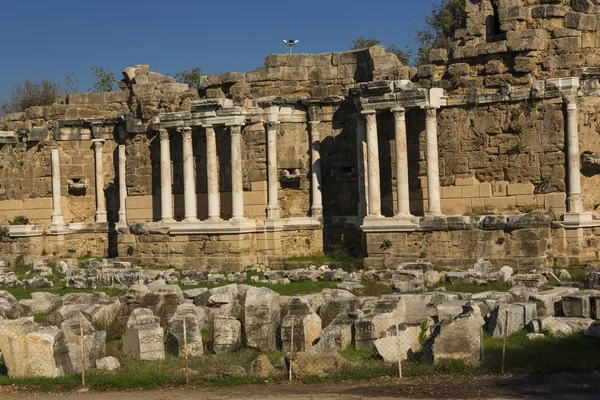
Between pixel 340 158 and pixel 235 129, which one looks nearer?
pixel 235 129

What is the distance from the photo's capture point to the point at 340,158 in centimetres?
2945

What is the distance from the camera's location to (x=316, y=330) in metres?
17.0

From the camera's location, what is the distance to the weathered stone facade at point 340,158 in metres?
25.1

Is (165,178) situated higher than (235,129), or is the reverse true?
(235,129)

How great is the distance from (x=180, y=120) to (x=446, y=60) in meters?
8.50

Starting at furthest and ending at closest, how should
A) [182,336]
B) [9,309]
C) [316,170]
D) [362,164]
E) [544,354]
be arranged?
1. [316,170]
2. [362,164]
3. [9,309]
4. [182,336]
5. [544,354]

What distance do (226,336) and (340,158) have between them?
13159mm

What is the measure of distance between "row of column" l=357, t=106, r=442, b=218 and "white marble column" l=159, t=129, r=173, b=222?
6.84m

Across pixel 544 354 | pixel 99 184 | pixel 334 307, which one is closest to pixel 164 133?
pixel 99 184

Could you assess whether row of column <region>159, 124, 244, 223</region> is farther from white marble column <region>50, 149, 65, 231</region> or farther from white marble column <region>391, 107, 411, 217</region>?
white marble column <region>391, 107, 411, 217</region>

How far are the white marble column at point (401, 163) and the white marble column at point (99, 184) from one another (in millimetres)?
12123

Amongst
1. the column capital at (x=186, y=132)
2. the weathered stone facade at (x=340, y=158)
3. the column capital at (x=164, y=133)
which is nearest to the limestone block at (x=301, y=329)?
the weathered stone facade at (x=340, y=158)

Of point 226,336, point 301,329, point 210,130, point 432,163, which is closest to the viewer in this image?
point 301,329

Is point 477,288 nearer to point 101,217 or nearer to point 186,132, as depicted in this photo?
point 186,132
